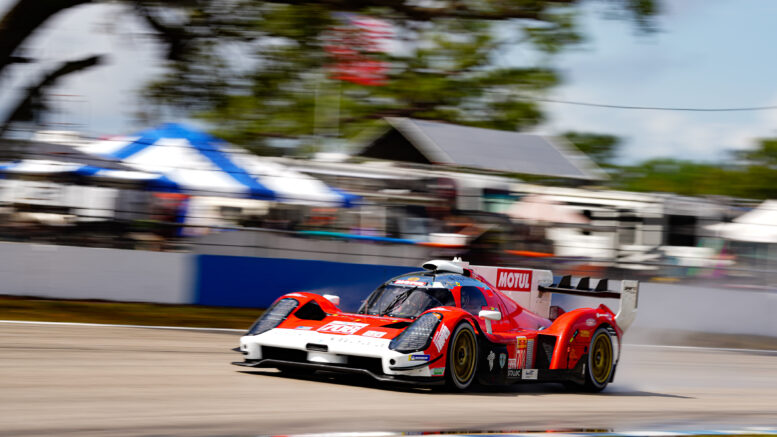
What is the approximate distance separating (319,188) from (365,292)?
1783mm

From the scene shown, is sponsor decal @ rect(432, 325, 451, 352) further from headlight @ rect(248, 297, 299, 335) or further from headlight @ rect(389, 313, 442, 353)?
headlight @ rect(248, 297, 299, 335)

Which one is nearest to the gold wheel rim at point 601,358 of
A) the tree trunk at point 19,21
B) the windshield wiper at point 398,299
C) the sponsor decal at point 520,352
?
the sponsor decal at point 520,352

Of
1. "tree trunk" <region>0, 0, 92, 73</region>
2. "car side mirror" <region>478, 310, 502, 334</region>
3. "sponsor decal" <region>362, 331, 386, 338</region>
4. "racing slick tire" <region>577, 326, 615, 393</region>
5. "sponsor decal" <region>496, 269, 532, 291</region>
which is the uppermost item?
A: "tree trunk" <region>0, 0, 92, 73</region>

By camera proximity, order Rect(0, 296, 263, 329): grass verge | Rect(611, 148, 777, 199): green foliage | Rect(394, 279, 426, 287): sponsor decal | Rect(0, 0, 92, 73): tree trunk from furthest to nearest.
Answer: Rect(611, 148, 777, 199): green foliage < Rect(0, 296, 263, 329): grass verge < Rect(0, 0, 92, 73): tree trunk < Rect(394, 279, 426, 287): sponsor decal

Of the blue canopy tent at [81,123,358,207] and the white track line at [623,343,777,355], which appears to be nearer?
the blue canopy tent at [81,123,358,207]

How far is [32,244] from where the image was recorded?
12.4 meters

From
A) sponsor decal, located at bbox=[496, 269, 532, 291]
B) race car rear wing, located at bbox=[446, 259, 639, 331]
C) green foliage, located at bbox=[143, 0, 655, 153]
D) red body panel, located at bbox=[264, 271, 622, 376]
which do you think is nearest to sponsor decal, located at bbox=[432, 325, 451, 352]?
red body panel, located at bbox=[264, 271, 622, 376]

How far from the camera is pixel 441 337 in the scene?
736 centimetres

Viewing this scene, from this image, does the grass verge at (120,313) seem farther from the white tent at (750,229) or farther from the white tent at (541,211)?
the white tent at (750,229)

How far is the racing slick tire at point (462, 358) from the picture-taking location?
7.53 meters

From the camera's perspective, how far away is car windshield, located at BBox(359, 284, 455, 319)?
8031mm

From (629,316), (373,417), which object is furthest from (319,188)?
(373,417)

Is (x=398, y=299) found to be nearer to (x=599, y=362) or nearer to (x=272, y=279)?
(x=599, y=362)

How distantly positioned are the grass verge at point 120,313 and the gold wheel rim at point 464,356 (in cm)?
556
